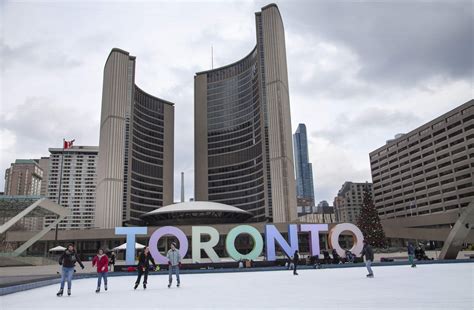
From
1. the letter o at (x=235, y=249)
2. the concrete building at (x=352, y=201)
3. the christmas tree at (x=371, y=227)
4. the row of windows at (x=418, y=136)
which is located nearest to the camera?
the letter o at (x=235, y=249)

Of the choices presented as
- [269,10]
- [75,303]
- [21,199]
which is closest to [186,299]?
[75,303]

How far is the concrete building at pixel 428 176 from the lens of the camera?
9481 centimetres

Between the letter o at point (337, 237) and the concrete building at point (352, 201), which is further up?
the concrete building at point (352, 201)

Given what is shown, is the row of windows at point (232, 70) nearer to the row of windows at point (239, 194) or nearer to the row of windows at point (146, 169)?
the row of windows at point (146, 169)

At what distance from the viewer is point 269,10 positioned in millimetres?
102000

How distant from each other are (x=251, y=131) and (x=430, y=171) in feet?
181

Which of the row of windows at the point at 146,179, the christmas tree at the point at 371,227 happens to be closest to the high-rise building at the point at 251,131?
the row of windows at the point at 146,179

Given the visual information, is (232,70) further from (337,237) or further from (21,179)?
(21,179)

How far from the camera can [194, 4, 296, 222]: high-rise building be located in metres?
96.4

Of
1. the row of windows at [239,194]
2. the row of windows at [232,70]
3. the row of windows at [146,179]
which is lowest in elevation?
the row of windows at [239,194]

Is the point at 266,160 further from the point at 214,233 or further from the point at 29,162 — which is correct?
the point at 29,162

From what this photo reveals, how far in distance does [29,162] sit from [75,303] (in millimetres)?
216580

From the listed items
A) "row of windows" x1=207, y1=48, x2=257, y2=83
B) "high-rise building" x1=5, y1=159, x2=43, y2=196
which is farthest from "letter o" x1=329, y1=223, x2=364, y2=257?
"high-rise building" x1=5, y1=159, x2=43, y2=196

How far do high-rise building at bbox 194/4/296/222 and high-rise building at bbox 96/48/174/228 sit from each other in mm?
13737
